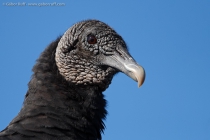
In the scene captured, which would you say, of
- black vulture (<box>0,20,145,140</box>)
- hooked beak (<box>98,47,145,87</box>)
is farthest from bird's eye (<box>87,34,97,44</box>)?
hooked beak (<box>98,47,145,87</box>)

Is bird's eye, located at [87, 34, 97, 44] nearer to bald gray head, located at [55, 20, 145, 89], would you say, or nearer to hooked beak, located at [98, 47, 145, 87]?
bald gray head, located at [55, 20, 145, 89]

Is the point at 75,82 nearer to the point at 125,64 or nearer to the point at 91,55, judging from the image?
the point at 91,55

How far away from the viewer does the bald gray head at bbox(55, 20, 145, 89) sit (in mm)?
6348

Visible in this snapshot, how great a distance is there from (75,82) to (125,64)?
75 centimetres

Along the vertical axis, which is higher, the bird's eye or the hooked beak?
the bird's eye

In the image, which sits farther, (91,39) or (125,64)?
(91,39)

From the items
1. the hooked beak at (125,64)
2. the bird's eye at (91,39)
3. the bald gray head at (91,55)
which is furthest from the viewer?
the bird's eye at (91,39)

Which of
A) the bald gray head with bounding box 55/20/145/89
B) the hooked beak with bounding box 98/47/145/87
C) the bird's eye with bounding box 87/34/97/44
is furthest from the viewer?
the bird's eye with bounding box 87/34/97/44

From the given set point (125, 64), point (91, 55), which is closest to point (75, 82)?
point (91, 55)

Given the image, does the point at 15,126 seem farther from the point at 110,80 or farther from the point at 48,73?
the point at 110,80

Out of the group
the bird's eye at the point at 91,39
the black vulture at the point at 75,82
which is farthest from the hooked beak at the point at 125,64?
the bird's eye at the point at 91,39

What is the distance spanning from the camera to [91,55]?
6.41 m

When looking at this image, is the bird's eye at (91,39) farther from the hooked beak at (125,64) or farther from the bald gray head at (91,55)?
the hooked beak at (125,64)

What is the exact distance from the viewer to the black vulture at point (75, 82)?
600 cm
